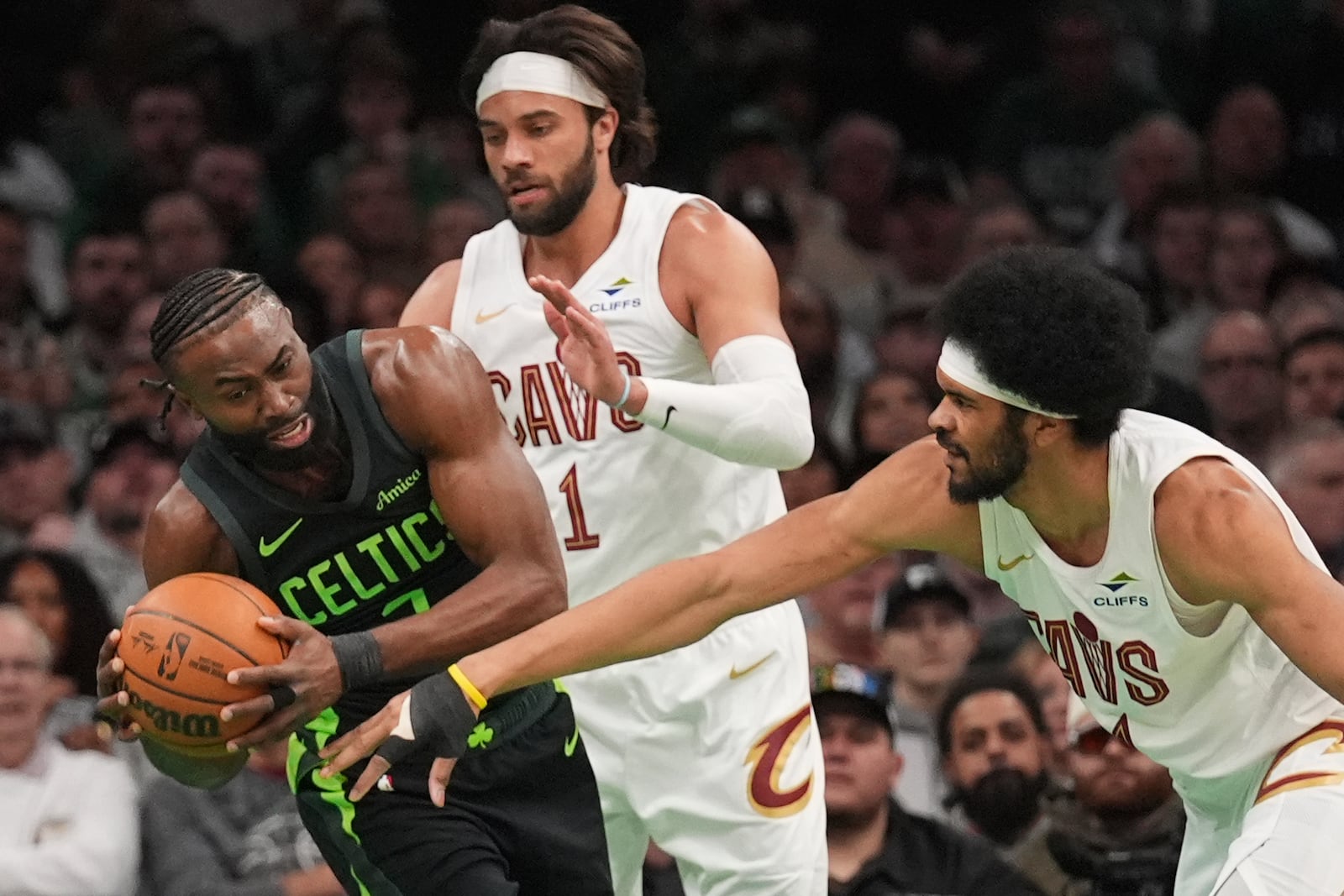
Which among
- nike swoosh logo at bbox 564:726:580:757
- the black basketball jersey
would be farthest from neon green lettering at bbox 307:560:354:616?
nike swoosh logo at bbox 564:726:580:757

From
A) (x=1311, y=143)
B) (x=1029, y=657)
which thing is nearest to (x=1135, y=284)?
(x=1311, y=143)

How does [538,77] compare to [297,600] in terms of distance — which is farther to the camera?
[538,77]

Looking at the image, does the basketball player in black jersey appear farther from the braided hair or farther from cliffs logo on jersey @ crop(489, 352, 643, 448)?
cliffs logo on jersey @ crop(489, 352, 643, 448)

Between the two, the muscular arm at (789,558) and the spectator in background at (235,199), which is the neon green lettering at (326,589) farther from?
the spectator in background at (235,199)

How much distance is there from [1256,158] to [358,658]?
6.31 metres

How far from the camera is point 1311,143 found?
9.42m

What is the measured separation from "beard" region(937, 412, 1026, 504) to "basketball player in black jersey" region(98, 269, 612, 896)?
2.84ft

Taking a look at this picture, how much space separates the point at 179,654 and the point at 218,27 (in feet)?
22.1

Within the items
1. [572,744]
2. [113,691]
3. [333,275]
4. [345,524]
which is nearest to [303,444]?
[345,524]

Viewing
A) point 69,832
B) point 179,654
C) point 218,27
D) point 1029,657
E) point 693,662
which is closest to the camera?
point 179,654

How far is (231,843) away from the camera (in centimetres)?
588

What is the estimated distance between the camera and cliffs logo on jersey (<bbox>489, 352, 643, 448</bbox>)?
16.0ft

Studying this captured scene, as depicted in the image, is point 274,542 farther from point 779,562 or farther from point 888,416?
point 888,416

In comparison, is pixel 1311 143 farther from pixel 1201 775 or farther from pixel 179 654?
pixel 179 654
